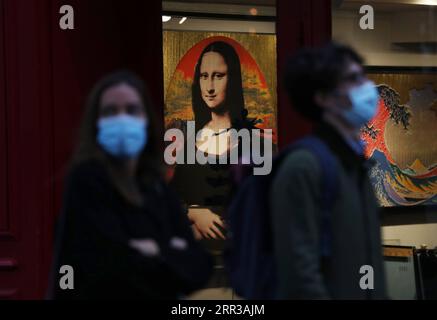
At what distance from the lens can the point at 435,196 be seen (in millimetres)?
6230

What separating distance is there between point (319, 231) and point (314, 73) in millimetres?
609

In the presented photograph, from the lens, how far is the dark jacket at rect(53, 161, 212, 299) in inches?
106

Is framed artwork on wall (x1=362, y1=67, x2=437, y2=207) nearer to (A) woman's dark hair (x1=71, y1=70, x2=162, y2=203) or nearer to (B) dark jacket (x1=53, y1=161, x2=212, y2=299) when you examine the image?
(A) woman's dark hair (x1=71, y1=70, x2=162, y2=203)

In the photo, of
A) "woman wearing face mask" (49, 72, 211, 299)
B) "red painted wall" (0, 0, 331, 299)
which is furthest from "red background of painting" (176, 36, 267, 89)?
"woman wearing face mask" (49, 72, 211, 299)

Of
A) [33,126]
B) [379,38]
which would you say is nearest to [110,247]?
[33,126]

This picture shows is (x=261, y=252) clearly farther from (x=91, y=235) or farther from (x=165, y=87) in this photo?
(x=165, y=87)

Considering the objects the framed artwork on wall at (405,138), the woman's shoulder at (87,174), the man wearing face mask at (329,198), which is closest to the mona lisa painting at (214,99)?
the framed artwork on wall at (405,138)

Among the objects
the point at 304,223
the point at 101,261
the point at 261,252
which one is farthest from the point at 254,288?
the point at 101,261

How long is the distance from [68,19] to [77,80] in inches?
16.7

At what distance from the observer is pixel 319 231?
110 inches

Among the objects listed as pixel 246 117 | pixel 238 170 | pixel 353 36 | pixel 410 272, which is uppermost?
pixel 353 36

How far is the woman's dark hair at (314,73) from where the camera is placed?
2.99m

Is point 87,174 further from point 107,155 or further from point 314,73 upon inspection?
point 314,73

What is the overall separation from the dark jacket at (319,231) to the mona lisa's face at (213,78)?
3.02 metres
